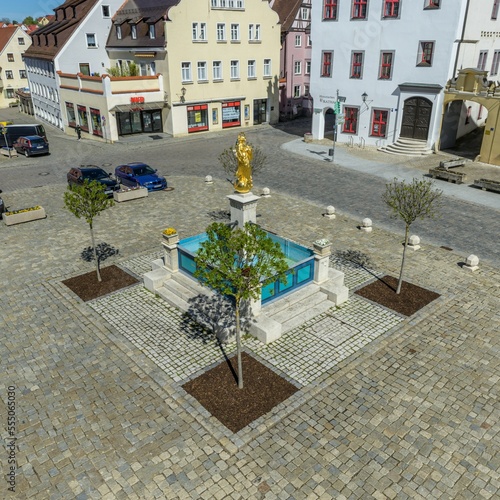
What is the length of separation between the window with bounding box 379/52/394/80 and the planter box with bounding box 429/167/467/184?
1029 centimetres

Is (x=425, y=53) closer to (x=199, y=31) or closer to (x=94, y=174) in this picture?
(x=199, y=31)

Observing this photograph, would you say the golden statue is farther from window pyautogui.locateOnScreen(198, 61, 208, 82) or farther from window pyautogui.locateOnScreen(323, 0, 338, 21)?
window pyautogui.locateOnScreen(198, 61, 208, 82)

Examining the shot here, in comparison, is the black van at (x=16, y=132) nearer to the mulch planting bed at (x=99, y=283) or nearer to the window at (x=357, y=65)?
the window at (x=357, y=65)

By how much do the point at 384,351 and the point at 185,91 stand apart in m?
36.2

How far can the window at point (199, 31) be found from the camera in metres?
42.1

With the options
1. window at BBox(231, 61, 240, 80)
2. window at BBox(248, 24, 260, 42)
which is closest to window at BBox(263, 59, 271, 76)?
window at BBox(248, 24, 260, 42)

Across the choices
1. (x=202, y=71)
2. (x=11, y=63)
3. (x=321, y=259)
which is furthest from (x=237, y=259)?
(x=11, y=63)

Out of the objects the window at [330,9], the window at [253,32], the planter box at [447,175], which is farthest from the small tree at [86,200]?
the window at [253,32]

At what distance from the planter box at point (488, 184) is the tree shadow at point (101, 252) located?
20.7 m

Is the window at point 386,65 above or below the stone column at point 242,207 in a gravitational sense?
above

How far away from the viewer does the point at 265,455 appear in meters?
9.59

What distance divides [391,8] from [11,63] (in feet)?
196

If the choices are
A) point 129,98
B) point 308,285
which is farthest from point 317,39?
point 308,285

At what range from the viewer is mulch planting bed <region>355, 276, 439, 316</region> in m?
15.0
